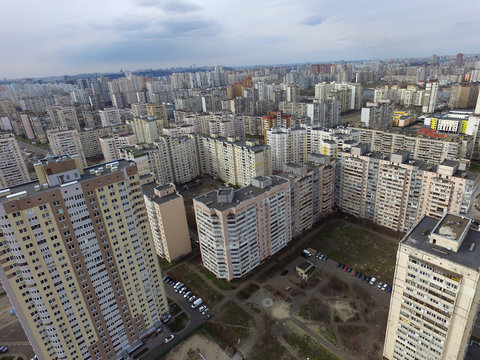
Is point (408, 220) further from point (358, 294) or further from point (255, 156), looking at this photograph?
point (255, 156)

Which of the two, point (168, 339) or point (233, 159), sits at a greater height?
point (233, 159)

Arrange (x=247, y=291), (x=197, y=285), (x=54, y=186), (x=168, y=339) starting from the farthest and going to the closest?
(x=197, y=285), (x=247, y=291), (x=168, y=339), (x=54, y=186)

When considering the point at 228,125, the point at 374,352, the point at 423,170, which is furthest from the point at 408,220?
the point at 228,125

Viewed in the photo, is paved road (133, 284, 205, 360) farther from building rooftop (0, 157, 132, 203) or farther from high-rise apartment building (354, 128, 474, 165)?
high-rise apartment building (354, 128, 474, 165)

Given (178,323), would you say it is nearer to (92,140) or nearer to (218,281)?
(218,281)

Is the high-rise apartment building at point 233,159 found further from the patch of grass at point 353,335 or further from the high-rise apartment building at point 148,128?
the patch of grass at point 353,335

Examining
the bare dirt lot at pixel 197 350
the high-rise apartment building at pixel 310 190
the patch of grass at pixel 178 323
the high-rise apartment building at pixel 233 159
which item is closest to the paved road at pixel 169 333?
the patch of grass at pixel 178 323

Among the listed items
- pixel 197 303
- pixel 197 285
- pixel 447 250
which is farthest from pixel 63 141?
pixel 447 250
